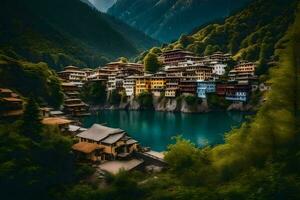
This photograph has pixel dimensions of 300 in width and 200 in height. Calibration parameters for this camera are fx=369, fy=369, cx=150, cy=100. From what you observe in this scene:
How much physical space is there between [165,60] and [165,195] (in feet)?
342

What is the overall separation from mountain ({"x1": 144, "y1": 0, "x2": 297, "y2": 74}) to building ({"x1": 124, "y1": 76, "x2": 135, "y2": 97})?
107 ft

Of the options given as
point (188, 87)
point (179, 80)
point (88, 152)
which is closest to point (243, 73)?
point (188, 87)

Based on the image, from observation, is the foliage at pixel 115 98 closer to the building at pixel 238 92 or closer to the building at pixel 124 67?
the building at pixel 124 67

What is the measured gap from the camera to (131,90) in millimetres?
104500

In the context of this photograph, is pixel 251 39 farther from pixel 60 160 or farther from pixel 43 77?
pixel 60 160

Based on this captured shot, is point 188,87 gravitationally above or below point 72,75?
below

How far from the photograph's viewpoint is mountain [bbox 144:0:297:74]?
10831 cm

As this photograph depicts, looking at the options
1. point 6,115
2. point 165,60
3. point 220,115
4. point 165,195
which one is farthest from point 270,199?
point 165,60

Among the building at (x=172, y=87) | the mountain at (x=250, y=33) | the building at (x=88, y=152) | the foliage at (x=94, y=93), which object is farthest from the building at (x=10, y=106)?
the mountain at (x=250, y=33)

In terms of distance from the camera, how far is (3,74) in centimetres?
5734

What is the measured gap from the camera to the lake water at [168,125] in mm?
57219

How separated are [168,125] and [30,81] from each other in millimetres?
27329

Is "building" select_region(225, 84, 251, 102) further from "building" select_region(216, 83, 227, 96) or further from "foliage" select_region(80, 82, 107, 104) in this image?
"foliage" select_region(80, 82, 107, 104)

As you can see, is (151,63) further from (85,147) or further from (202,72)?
(85,147)
